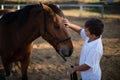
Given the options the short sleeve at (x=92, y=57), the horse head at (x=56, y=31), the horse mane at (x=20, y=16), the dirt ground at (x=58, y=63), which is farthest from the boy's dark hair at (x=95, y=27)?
the dirt ground at (x=58, y=63)

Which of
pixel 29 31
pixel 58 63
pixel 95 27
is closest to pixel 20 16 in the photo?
pixel 29 31

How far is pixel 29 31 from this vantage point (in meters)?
3.66

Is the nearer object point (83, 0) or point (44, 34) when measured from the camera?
point (44, 34)

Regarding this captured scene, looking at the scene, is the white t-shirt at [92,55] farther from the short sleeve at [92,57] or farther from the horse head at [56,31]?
the horse head at [56,31]

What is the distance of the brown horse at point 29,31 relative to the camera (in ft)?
10.5

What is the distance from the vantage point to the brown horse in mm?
3189

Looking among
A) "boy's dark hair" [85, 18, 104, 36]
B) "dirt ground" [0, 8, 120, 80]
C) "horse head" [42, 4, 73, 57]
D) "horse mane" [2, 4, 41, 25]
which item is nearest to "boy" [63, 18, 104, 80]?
"boy's dark hair" [85, 18, 104, 36]

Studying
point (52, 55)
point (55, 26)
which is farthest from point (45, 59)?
point (55, 26)

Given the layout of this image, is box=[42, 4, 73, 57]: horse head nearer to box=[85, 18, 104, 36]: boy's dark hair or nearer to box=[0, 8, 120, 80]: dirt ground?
box=[85, 18, 104, 36]: boy's dark hair

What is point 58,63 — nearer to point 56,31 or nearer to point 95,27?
point 56,31

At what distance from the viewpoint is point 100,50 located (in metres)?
2.67

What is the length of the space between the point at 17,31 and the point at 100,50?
1762mm

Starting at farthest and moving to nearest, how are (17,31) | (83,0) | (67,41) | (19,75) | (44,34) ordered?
(83,0)
(19,75)
(17,31)
(44,34)
(67,41)

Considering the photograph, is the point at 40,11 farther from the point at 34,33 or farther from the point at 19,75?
the point at 19,75
